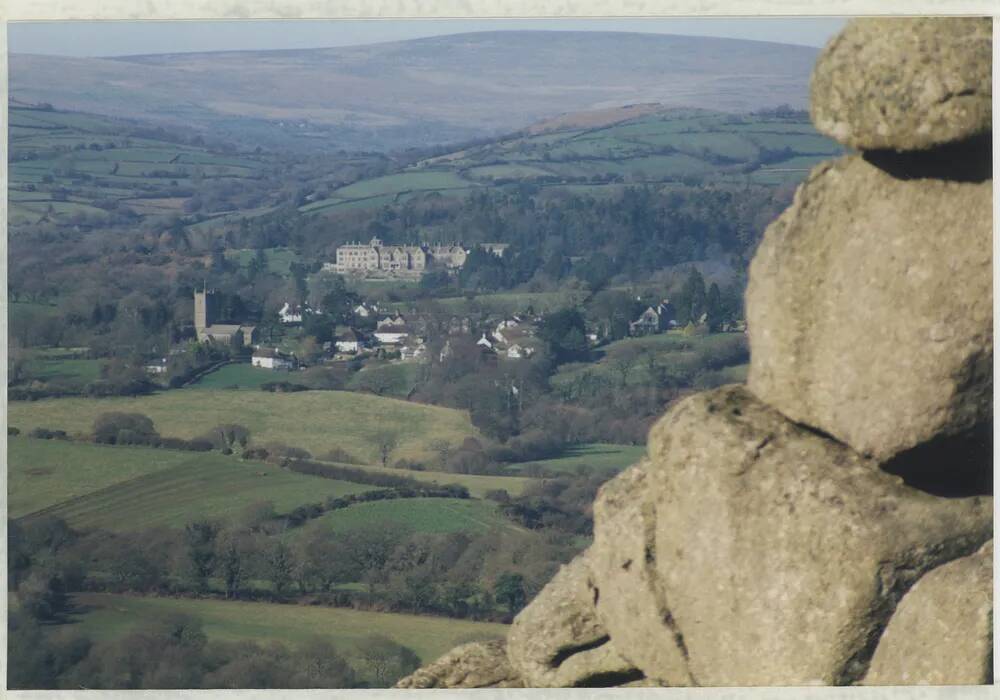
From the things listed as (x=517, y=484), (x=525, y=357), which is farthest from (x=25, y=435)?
(x=525, y=357)

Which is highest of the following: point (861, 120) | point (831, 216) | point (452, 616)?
point (861, 120)

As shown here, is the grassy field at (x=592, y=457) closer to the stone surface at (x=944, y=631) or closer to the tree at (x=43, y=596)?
the tree at (x=43, y=596)

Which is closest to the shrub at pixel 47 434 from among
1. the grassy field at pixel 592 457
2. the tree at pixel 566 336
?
the grassy field at pixel 592 457

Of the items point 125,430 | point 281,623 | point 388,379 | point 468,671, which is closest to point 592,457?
point 388,379

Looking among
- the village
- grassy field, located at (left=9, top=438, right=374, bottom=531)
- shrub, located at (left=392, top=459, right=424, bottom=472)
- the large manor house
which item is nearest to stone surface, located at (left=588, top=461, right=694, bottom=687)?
grassy field, located at (left=9, top=438, right=374, bottom=531)

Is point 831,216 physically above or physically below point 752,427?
above

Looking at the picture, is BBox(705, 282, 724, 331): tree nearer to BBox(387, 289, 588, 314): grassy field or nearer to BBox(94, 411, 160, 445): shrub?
BBox(387, 289, 588, 314): grassy field

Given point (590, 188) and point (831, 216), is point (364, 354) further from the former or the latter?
point (831, 216)

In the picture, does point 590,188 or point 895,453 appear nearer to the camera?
point 895,453
